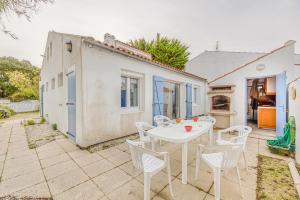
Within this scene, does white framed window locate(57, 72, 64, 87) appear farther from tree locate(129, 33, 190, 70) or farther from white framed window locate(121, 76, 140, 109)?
tree locate(129, 33, 190, 70)

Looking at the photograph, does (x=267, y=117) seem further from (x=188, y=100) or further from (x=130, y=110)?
(x=130, y=110)

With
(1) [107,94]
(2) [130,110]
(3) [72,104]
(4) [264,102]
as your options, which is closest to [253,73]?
(4) [264,102]

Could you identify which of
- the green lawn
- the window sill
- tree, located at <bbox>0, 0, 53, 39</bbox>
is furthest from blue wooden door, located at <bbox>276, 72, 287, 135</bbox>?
tree, located at <bbox>0, 0, 53, 39</bbox>

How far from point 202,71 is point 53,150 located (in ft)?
34.1

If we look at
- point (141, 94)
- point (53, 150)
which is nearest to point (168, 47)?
point (141, 94)

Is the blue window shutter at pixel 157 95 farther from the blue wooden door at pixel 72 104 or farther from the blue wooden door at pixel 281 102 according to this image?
the blue wooden door at pixel 281 102

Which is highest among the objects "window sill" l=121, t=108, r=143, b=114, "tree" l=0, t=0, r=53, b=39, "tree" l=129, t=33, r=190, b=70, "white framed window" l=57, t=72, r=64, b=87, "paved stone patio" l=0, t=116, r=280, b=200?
"tree" l=129, t=33, r=190, b=70

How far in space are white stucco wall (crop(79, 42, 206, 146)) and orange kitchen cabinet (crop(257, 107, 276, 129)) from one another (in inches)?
223

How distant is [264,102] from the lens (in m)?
7.48

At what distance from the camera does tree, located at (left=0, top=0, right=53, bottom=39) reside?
3077 millimetres

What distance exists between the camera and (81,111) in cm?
391

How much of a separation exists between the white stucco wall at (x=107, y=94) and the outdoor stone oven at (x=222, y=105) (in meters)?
3.38

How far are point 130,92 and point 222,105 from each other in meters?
4.55

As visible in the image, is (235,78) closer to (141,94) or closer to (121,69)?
(141,94)
